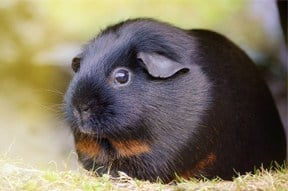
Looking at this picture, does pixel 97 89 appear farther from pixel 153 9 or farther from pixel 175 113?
pixel 153 9

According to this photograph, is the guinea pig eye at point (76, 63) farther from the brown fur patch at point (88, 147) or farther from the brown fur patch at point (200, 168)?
the brown fur patch at point (200, 168)

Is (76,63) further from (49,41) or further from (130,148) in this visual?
(49,41)

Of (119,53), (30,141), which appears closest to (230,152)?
(119,53)

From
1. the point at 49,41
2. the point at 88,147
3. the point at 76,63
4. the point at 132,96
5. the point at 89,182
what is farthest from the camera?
the point at 49,41

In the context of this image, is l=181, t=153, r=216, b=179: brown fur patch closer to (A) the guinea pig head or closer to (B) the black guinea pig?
(B) the black guinea pig

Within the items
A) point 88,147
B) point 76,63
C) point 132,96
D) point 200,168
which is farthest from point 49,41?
point 200,168

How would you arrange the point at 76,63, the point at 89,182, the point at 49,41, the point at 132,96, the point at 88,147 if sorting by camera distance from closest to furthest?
1. the point at 89,182
2. the point at 132,96
3. the point at 88,147
4. the point at 76,63
5. the point at 49,41
